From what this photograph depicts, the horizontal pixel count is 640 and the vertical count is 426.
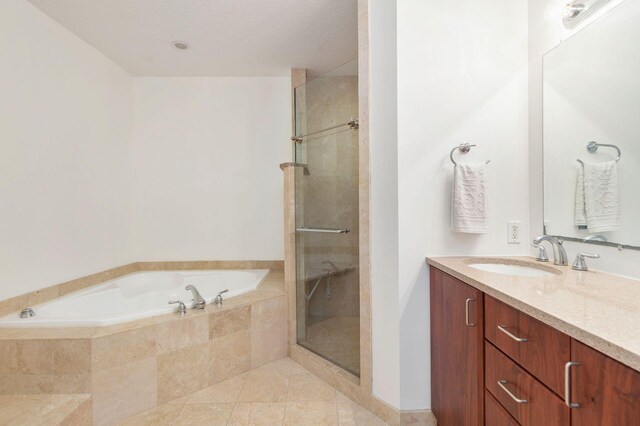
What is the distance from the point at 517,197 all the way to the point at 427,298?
72 centimetres

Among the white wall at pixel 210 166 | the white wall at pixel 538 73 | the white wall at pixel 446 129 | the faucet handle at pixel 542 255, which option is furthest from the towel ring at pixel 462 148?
the white wall at pixel 210 166

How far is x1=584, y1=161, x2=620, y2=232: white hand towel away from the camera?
1.06m

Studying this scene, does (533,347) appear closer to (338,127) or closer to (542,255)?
(542,255)

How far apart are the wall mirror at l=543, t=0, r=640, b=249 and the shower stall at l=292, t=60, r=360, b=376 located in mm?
1028

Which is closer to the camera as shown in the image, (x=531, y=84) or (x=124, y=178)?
(x=531, y=84)

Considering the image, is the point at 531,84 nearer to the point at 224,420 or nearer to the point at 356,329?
the point at 356,329

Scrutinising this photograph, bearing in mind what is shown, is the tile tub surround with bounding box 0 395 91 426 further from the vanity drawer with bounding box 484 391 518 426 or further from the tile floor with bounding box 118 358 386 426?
the vanity drawer with bounding box 484 391 518 426

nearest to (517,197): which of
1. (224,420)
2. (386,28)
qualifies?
(386,28)

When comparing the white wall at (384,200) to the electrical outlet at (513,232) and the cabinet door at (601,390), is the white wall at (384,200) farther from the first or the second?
the cabinet door at (601,390)

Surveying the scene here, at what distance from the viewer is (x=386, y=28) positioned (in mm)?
1469

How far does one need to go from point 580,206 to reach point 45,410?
258cm

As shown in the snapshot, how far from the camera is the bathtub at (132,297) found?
5.09 feet

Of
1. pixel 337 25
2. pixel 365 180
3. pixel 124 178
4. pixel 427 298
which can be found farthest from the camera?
pixel 124 178

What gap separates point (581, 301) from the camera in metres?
0.76
